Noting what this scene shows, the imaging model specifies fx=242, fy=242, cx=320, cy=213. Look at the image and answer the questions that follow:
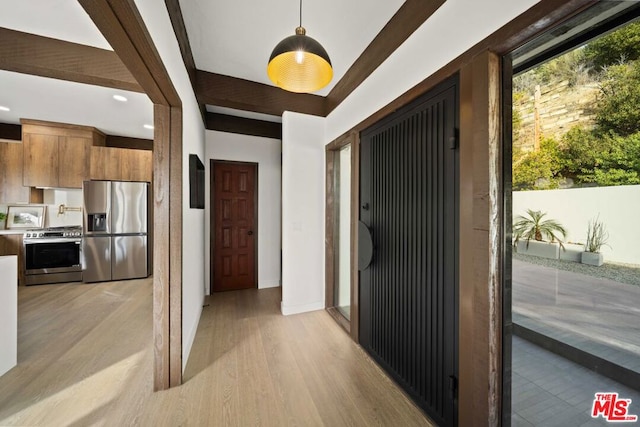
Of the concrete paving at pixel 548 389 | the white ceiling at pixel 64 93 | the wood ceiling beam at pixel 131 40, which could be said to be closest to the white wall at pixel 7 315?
the white ceiling at pixel 64 93

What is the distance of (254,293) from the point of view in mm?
3770

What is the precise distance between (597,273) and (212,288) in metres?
4.03

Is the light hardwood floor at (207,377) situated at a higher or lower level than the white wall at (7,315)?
lower

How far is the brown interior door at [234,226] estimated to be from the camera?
3783 mm

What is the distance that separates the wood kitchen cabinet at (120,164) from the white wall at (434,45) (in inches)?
165

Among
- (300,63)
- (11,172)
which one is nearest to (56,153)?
(11,172)

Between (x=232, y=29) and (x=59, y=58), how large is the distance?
3.99 ft

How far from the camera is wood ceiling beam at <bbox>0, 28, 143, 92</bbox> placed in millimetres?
1657

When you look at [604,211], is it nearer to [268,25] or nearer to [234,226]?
[268,25]

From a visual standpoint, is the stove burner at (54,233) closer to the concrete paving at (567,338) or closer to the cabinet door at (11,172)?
the cabinet door at (11,172)

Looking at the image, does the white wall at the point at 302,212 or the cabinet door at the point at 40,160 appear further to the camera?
the cabinet door at the point at 40,160

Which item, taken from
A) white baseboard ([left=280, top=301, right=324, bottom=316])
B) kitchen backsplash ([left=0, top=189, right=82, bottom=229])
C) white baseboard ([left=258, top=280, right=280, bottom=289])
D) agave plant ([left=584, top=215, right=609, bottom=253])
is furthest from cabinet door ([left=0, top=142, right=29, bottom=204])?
agave plant ([left=584, top=215, right=609, bottom=253])

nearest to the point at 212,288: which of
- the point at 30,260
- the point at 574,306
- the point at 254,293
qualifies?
the point at 254,293

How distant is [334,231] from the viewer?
3.04 m
